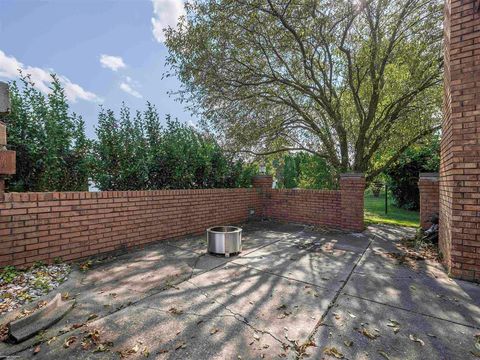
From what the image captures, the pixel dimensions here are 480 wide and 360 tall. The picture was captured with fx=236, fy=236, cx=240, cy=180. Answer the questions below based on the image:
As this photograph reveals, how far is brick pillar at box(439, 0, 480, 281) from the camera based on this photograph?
3.36 m

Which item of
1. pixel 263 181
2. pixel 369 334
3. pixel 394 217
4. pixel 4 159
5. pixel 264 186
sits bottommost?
pixel 394 217

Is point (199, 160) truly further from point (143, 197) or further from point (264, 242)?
point (264, 242)

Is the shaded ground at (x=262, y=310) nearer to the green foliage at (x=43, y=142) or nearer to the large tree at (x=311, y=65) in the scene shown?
the green foliage at (x=43, y=142)

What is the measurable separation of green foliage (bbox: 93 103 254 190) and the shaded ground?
1.74 m

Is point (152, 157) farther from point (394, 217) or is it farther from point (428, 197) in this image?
point (394, 217)

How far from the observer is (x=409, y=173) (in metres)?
12.1

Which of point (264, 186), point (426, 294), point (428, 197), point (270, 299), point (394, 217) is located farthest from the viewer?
point (394, 217)

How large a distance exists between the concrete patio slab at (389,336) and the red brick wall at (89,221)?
151 inches

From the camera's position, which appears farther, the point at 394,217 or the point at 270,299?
the point at 394,217

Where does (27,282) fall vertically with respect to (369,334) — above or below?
above

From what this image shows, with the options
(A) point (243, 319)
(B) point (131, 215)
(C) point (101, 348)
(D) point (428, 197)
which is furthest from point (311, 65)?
(C) point (101, 348)

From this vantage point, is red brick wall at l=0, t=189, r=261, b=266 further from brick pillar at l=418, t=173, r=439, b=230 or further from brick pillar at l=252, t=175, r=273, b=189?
brick pillar at l=418, t=173, r=439, b=230

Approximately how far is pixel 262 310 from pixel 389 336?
Result: 48.9 inches

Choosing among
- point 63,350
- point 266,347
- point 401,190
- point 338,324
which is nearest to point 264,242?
point 338,324
